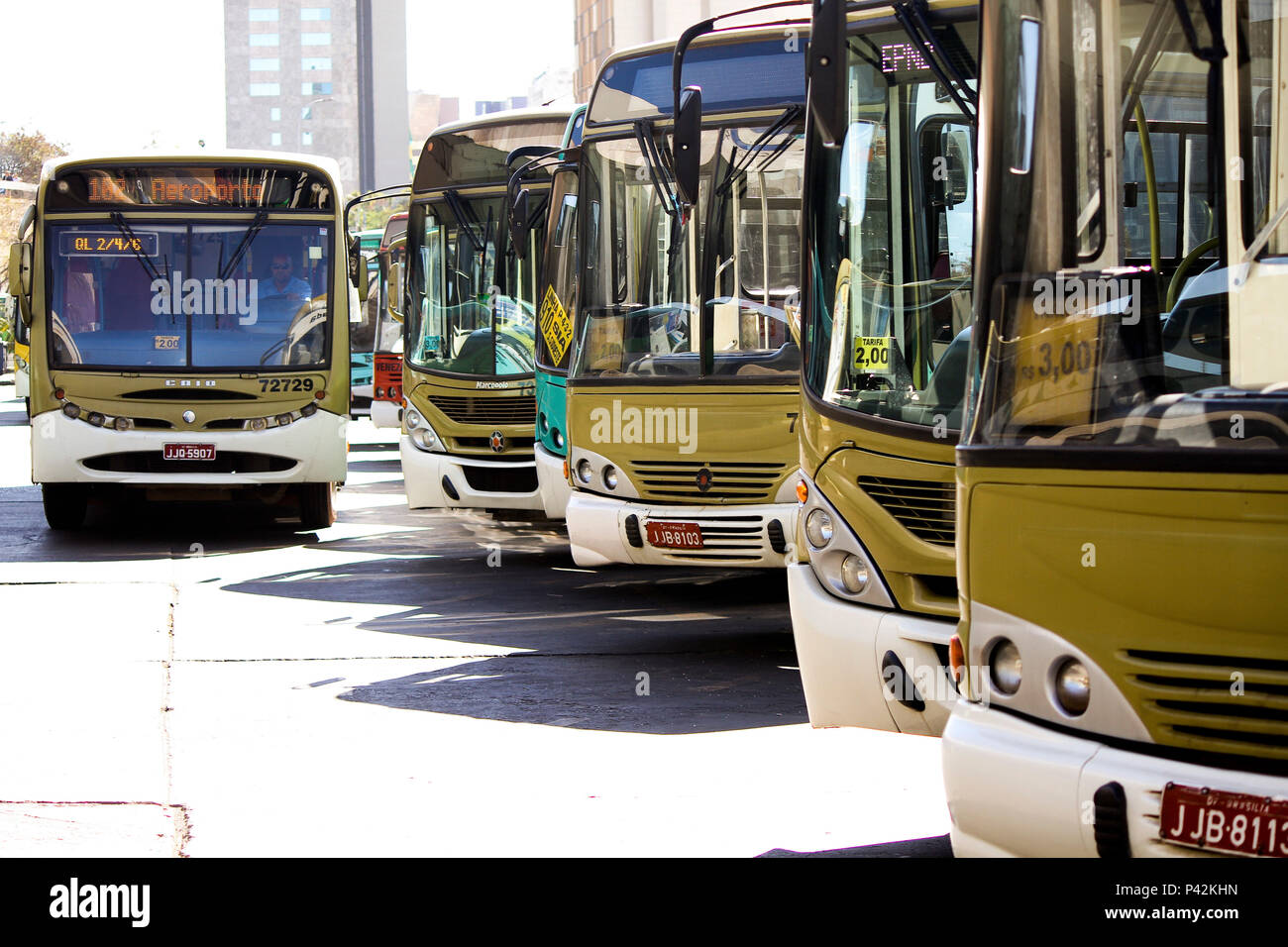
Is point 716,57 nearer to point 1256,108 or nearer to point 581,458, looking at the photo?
point 581,458

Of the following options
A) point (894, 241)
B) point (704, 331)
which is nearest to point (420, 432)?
point (704, 331)

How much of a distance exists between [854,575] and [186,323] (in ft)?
31.4

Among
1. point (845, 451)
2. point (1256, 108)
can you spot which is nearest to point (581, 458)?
point (845, 451)

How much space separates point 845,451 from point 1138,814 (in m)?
2.83

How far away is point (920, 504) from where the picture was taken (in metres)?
6.11

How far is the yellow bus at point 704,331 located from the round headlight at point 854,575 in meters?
3.28

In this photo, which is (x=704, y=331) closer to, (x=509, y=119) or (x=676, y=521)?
(x=676, y=521)

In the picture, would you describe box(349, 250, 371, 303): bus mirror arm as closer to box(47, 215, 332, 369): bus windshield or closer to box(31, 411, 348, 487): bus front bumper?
box(47, 215, 332, 369): bus windshield

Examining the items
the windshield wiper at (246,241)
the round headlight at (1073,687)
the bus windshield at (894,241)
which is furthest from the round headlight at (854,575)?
the windshield wiper at (246,241)

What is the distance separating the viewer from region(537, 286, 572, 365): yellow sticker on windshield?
1228cm

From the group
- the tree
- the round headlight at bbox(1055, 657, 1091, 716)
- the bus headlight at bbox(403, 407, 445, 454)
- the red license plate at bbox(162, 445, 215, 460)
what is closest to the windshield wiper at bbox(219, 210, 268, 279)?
the red license plate at bbox(162, 445, 215, 460)

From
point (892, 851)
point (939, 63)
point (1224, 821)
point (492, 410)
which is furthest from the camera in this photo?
point (492, 410)

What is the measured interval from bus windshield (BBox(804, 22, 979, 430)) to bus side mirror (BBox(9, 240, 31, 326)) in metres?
9.39
